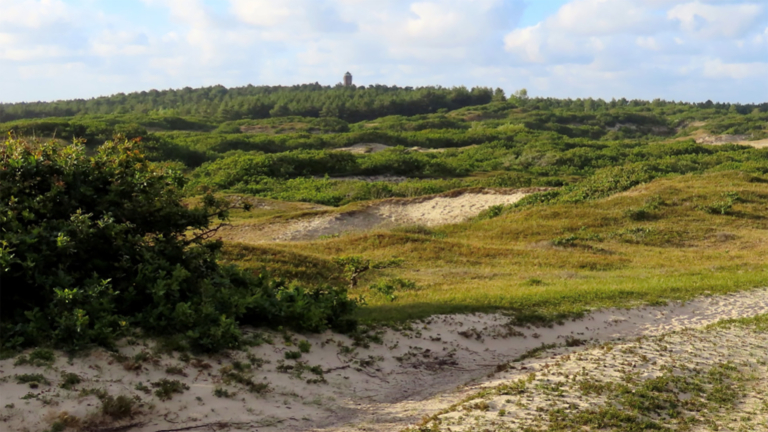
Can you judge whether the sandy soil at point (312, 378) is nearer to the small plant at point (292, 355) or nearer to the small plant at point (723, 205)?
the small plant at point (292, 355)

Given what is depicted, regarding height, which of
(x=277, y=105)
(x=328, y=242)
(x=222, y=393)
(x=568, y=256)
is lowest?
(x=568, y=256)

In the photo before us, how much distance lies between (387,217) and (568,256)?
11.3 metres

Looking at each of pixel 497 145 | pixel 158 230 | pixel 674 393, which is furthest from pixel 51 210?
pixel 497 145

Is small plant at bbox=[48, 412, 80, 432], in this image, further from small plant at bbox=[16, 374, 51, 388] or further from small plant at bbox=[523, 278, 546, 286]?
small plant at bbox=[523, 278, 546, 286]

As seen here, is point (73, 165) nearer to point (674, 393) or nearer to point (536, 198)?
point (674, 393)

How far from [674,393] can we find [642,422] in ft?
3.58

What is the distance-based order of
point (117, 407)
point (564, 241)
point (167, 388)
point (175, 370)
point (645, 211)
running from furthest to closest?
point (645, 211)
point (564, 241)
point (175, 370)
point (167, 388)
point (117, 407)

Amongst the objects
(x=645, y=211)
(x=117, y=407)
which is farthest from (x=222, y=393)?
(x=645, y=211)

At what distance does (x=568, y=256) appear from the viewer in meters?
18.9

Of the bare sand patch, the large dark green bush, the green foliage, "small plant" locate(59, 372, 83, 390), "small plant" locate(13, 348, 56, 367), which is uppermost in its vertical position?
the green foliage

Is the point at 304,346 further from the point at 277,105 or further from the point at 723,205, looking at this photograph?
the point at 277,105

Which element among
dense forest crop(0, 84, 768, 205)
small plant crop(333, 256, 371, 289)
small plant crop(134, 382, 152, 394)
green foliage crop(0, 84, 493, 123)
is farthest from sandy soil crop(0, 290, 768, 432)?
green foliage crop(0, 84, 493, 123)

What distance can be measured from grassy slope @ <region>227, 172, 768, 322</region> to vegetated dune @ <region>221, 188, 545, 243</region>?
3.84 m

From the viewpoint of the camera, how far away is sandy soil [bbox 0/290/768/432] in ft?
21.0
